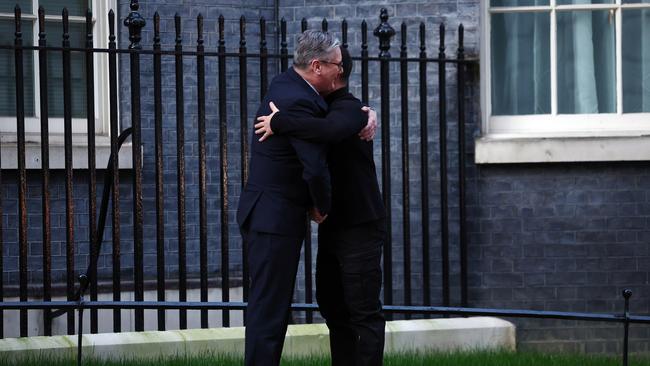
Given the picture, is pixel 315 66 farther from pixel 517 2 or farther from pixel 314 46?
pixel 517 2

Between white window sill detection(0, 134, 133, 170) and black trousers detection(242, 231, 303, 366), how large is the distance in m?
3.23

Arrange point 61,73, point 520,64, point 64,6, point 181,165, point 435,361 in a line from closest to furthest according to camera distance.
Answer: point 435,361 < point 181,165 < point 61,73 < point 64,6 < point 520,64

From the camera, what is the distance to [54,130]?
29.0 feet

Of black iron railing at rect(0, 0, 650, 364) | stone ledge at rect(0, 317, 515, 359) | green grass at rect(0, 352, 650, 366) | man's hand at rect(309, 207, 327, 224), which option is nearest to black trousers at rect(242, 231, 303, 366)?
man's hand at rect(309, 207, 327, 224)

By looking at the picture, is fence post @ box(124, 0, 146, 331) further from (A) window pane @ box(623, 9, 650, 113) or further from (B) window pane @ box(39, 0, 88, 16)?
(A) window pane @ box(623, 9, 650, 113)

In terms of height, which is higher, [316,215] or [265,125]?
[265,125]

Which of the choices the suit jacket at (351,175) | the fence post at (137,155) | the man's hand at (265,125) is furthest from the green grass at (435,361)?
the man's hand at (265,125)

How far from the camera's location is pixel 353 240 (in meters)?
5.83

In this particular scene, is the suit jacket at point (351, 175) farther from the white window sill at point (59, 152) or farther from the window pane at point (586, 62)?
the window pane at point (586, 62)

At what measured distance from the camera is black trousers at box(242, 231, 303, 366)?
18.6 feet

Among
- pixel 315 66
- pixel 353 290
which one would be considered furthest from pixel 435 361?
pixel 315 66

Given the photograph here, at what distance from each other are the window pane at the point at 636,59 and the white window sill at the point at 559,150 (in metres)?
0.45

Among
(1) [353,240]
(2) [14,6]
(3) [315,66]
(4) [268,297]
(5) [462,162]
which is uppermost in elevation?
(2) [14,6]

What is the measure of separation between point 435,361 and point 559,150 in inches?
86.4
